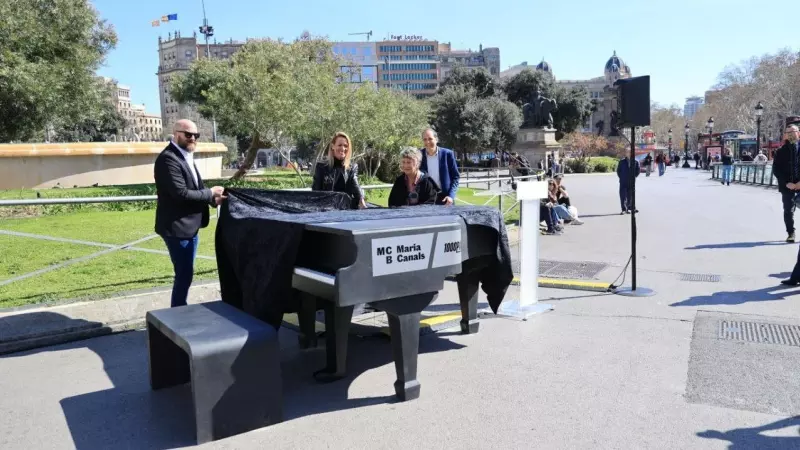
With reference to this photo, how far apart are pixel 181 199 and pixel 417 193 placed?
7.68 feet

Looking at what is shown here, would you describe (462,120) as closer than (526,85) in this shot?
Yes

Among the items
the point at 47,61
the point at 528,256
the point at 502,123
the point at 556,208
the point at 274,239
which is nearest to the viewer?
the point at 274,239

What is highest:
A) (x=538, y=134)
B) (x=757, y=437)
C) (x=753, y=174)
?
(x=538, y=134)

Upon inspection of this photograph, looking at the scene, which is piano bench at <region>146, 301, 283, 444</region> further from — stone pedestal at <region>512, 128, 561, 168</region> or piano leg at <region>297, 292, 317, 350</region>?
stone pedestal at <region>512, 128, 561, 168</region>

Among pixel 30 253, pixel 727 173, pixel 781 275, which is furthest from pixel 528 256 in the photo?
pixel 727 173

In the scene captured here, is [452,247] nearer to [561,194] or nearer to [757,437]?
[757,437]

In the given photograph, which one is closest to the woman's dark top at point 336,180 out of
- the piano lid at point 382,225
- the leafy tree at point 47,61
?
the piano lid at point 382,225

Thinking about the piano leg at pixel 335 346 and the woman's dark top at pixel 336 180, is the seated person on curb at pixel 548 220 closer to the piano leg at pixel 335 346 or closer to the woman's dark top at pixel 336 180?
the woman's dark top at pixel 336 180

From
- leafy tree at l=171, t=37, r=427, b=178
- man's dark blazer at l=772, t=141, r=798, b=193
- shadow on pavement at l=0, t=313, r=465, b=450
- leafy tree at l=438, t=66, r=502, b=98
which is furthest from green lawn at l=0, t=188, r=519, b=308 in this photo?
leafy tree at l=438, t=66, r=502, b=98

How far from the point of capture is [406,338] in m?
4.11

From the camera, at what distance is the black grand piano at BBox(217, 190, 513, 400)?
3781mm

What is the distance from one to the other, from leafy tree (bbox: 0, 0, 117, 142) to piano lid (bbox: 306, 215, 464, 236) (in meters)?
15.9

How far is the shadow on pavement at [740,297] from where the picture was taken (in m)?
6.77

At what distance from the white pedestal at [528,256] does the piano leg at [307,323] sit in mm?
2119
